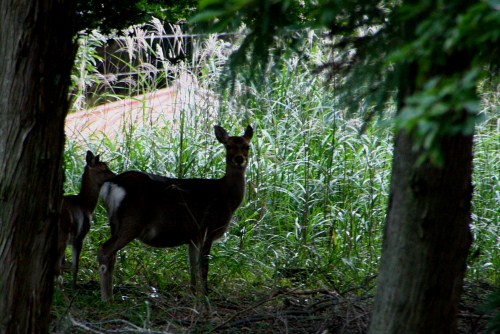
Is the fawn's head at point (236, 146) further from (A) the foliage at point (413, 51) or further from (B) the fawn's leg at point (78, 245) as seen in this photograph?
(A) the foliage at point (413, 51)

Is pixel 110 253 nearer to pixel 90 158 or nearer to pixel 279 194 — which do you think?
pixel 90 158

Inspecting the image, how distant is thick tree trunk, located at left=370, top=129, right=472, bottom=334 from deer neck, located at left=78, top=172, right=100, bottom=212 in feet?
15.0

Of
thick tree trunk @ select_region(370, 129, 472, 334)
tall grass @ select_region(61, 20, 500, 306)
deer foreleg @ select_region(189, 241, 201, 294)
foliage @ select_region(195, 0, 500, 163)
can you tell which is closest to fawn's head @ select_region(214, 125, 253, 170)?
tall grass @ select_region(61, 20, 500, 306)

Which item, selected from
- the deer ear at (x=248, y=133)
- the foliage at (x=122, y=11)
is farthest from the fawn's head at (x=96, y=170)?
the foliage at (x=122, y=11)

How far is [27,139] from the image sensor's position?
414cm

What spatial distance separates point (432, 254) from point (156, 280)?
382 centimetres

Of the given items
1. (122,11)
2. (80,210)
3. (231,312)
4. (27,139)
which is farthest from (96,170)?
(27,139)

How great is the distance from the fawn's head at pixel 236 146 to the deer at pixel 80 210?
1079 mm

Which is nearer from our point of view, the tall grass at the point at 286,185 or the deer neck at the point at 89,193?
the tall grass at the point at 286,185

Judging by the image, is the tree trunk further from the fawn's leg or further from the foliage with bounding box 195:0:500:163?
the fawn's leg

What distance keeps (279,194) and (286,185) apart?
4.5 inches

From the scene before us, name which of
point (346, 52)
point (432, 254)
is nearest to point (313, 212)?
point (346, 52)

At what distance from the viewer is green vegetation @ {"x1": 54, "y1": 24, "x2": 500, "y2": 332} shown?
7.05 metres

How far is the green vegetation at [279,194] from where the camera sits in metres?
7.05
